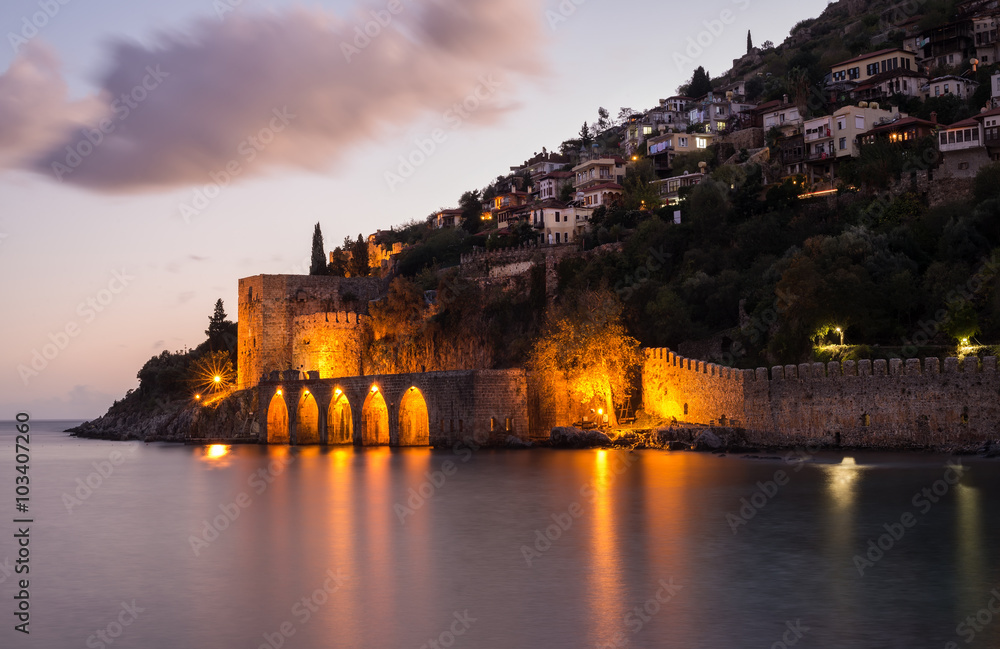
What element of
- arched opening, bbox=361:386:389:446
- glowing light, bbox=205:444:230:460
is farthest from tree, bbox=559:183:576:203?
glowing light, bbox=205:444:230:460

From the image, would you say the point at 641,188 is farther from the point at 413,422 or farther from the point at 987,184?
the point at 413,422

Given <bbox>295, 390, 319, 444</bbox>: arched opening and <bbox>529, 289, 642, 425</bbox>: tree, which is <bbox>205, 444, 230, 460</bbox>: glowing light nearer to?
<bbox>295, 390, 319, 444</bbox>: arched opening

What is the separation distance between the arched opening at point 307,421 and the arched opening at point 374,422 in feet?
11.1

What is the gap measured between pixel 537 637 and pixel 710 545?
5.45m

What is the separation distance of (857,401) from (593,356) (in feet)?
29.8

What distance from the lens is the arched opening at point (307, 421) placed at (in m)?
39.9

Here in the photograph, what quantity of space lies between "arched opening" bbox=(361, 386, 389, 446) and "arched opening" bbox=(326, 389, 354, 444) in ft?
4.72

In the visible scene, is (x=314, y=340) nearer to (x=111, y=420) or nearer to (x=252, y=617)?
(x=111, y=420)

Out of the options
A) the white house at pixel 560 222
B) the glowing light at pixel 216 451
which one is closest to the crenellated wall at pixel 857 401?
the glowing light at pixel 216 451

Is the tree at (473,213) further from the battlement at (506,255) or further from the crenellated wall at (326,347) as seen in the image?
the crenellated wall at (326,347)

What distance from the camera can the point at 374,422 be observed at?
3759 centimetres

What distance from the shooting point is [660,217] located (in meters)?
46.0

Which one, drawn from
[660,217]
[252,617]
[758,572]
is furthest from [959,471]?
[660,217]

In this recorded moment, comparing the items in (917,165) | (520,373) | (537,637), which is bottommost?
(537,637)
